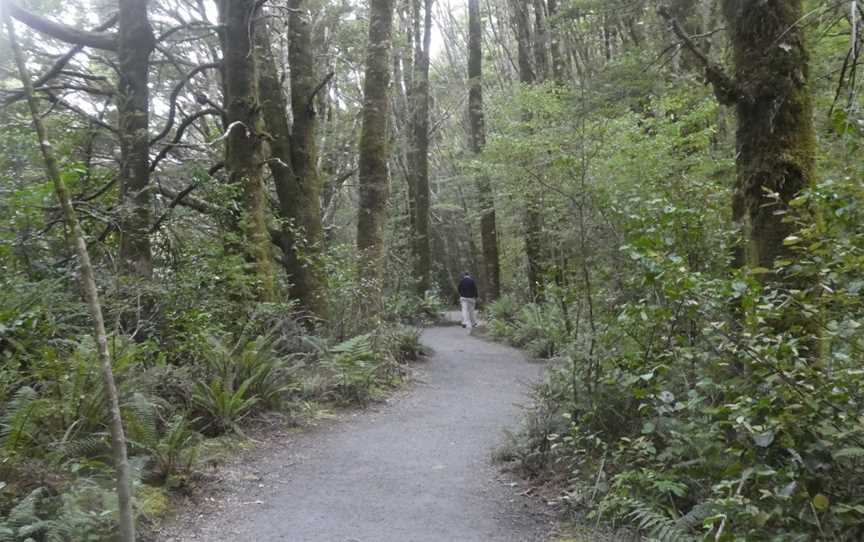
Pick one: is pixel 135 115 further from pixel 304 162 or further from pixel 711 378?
pixel 711 378

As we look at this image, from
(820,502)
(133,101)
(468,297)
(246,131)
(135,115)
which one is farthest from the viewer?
(468,297)

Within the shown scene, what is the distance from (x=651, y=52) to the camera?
40.2 ft

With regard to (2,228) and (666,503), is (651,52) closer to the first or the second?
(666,503)

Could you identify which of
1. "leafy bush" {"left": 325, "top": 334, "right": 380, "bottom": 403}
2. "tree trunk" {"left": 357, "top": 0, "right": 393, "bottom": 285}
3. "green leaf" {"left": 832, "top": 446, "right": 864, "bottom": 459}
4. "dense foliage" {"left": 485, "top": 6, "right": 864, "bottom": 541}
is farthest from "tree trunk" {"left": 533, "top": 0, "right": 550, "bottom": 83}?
"green leaf" {"left": 832, "top": 446, "right": 864, "bottom": 459}

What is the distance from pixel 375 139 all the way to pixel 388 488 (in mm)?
7980

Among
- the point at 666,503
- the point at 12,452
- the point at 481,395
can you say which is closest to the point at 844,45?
the point at 481,395

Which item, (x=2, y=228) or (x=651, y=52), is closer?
(x=2, y=228)

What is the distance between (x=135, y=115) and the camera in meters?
7.93

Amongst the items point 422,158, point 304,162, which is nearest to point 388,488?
point 304,162

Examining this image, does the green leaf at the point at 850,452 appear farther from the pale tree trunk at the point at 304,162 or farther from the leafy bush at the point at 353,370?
the pale tree trunk at the point at 304,162

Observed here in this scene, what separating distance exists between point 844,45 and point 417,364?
9.28 m

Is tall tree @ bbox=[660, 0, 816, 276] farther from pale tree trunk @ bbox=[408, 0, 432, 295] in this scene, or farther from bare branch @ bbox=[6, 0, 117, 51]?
pale tree trunk @ bbox=[408, 0, 432, 295]

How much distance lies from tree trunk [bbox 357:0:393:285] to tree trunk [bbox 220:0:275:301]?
2.78 m

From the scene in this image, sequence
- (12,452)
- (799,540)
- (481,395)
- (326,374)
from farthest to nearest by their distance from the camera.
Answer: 1. (481,395)
2. (326,374)
3. (12,452)
4. (799,540)
